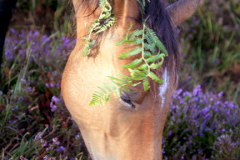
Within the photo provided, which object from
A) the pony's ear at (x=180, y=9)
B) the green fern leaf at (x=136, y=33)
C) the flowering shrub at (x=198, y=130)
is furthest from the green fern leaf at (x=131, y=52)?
the flowering shrub at (x=198, y=130)

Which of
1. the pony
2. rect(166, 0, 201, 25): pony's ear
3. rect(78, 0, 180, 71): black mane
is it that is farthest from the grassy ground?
rect(78, 0, 180, 71): black mane

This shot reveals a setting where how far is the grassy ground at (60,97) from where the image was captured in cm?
186

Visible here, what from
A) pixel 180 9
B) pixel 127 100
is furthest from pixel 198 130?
pixel 127 100

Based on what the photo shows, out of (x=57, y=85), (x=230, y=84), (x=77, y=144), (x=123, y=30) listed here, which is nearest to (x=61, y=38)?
(x=57, y=85)

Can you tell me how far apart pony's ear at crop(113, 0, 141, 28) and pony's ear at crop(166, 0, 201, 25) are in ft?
1.46

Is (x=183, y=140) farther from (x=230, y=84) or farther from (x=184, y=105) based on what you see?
(x=230, y=84)

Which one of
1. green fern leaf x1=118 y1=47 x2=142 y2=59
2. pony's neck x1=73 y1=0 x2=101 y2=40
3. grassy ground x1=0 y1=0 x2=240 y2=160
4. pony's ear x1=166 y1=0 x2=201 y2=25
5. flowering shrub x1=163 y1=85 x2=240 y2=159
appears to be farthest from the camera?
flowering shrub x1=163 y1=85 x2=240 y2=159

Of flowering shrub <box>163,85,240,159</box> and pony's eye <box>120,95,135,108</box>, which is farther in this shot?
flowering shrub <box>163,85,240,159</box>

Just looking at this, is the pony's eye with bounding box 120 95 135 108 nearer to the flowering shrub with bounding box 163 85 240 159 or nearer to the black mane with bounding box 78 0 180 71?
the black mane with bounding box 78 0 180 71

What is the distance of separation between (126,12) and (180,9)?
58 centimetres

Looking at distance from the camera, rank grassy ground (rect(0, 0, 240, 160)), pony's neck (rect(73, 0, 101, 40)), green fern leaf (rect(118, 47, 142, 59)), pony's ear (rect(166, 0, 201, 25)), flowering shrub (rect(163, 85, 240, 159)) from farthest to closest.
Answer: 1. flowering shrub (rect(163, 85, 240, 159))
2. grassy ground (rect(0, 0, 240, 160))
3. pony's ear (rect(166, 0, 201, 25))
4. pony's neck (rect(73, 0, 101, 40))
5. green fern leaf (rect(118, 47, 142, 59))

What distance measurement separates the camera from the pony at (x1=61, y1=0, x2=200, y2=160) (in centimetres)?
106

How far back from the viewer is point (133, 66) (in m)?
0.97

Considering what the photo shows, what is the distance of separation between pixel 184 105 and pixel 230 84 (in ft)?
5.78
